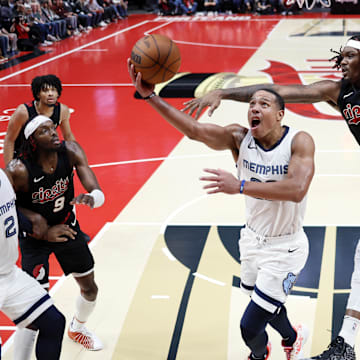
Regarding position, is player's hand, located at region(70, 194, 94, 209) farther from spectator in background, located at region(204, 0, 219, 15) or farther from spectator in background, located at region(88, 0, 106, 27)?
spectator in background, located at region(204, 0, 219, 15)

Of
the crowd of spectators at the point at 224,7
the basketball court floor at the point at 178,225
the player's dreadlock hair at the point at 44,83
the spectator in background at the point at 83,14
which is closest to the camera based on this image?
the basketball court floor at the point at 178,225

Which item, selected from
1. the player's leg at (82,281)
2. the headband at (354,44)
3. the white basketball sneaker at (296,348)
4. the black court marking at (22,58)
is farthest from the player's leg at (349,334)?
the black court marking at (22,58)

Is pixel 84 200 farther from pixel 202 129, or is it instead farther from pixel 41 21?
pixel 41 21

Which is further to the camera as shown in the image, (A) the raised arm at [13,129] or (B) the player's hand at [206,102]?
(A) the raised arm at [13,129]

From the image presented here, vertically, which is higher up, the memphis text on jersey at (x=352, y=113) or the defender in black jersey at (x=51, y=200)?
the memphis text on jersey at (x=352, y=113)

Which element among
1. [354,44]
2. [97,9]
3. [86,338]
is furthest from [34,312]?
[97,9]

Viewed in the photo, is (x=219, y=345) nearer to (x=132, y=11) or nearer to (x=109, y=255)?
(x=109, y=255)

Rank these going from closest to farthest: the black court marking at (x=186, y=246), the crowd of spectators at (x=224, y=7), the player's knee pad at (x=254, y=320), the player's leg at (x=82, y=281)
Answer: the player's knee pad at (x=254, y=320), the player's leg at (x=82, y=281), the black court marking at (x=186, y=246), the crowd of spectators at (x=224, y=7)

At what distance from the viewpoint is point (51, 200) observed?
167 inches

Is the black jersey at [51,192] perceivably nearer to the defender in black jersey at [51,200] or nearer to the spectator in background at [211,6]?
the defender in black jersey at [51,200]

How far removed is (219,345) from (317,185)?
3839mm

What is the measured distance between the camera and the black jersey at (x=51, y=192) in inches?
163

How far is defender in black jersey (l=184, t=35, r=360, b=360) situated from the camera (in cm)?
432

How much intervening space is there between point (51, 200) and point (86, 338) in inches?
48.3
